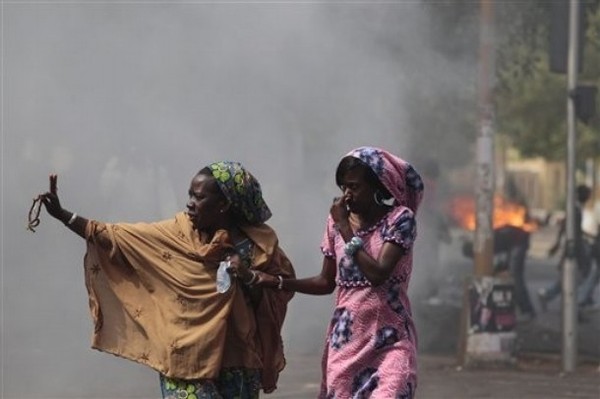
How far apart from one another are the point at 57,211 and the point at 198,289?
54 centimetres

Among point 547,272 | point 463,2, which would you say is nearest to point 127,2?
point 463,2

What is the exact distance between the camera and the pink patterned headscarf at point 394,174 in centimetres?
488

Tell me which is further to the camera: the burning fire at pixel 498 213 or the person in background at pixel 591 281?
the burning fire at pixel 498 213

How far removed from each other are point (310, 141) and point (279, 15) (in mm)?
1431

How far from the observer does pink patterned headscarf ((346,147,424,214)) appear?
4.88m

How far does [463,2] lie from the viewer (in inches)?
492

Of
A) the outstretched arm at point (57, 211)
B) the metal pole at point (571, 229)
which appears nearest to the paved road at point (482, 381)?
the metal pole at point (571, 229)

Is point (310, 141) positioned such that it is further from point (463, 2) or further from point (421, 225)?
point (421, 225)

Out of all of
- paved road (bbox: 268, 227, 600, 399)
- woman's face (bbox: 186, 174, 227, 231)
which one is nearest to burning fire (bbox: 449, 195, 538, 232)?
paved road (bbox: 268, 227, 600, 399)

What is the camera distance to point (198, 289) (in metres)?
5.07

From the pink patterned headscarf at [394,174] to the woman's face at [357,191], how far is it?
5 cm

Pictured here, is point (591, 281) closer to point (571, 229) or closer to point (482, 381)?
point (571, 229)

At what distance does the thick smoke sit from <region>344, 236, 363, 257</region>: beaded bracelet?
4.30 metres

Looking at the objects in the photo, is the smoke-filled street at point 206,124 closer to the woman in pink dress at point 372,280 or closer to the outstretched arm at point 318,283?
the outstretched arm at point 318,283
